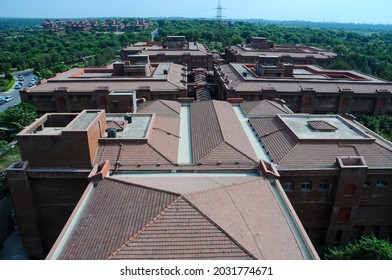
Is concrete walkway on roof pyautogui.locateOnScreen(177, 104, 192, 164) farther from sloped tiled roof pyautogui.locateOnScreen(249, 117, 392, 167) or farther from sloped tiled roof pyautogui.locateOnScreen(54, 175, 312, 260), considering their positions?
sloped tiled roof pyautogui.locateOnScreen(249, 117, 392, 167)

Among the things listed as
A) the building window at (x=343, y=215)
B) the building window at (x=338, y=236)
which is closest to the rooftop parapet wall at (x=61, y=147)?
the building window at (x=343, y=215)

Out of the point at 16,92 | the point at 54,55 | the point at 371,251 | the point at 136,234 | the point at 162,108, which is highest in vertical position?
the point at 162,108

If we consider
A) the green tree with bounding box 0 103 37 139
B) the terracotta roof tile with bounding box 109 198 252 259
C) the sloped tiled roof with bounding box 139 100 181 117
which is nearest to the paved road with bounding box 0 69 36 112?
the green tree with bounding box 0 103 37 139

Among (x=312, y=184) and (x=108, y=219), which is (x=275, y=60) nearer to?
(x=312, y=184)

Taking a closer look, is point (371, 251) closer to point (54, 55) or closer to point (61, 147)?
point (61, 147)

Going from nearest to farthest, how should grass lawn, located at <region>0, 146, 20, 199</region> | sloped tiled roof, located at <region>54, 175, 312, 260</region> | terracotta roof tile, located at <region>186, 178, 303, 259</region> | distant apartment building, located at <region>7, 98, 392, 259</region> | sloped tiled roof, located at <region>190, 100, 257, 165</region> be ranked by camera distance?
sloped tiled roof, located at <region>54, 175, 312, 260</region> → terracotta roof tile, located at <region>186, 178, 303, 259</region> → distant apartment building, located at <region>7, 98, 392, 259</region> → sloped tiled roof, located at <region>190, 100, 257, 165</region> → grass lawn, located at <region>0, 146, 20, 199</region>

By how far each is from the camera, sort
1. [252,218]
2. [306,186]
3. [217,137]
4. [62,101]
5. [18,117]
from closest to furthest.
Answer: [252,218]
[306,186]
[217,137]
[18,117]
[62,101]

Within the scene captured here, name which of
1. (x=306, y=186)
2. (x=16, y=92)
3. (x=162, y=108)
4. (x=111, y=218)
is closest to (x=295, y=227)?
(x=306, y=186)
